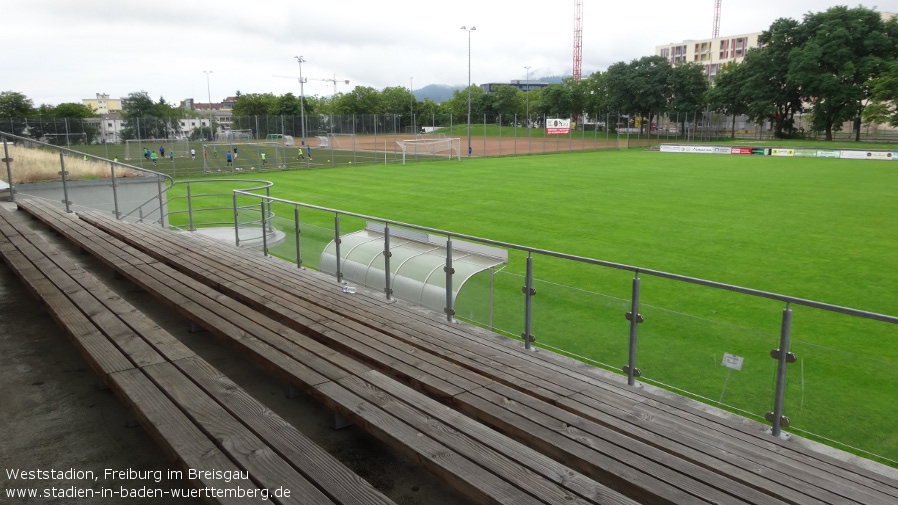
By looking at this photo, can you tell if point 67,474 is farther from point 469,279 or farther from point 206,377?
point 469,279

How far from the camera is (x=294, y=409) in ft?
13.4

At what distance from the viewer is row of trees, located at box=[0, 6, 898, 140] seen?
60.5 meters

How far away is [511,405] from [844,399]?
261 centimetres

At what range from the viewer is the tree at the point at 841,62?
209 ft

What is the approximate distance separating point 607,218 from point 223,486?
1693 cm

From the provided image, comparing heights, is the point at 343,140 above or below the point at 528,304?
above

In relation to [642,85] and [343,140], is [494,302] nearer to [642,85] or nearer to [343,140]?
[343,140]

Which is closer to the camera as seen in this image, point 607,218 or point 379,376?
point 379,376

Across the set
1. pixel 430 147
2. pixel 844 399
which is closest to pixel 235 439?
pixel 844 399

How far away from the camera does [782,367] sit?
4.93m

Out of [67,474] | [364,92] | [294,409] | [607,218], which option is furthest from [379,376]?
[364,92]

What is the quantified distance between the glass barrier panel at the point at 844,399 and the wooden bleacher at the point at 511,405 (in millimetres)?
541

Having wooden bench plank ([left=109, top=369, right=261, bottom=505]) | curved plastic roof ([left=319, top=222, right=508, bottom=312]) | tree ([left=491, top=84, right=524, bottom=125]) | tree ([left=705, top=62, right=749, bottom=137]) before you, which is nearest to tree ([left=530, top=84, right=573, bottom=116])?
tree ([left=491, top=84, right=524, bottom=125])

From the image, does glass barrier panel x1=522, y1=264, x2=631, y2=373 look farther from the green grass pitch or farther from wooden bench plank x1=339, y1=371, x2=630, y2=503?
wooden bench plank x1=339, y1=371, x2=630, y2=503
